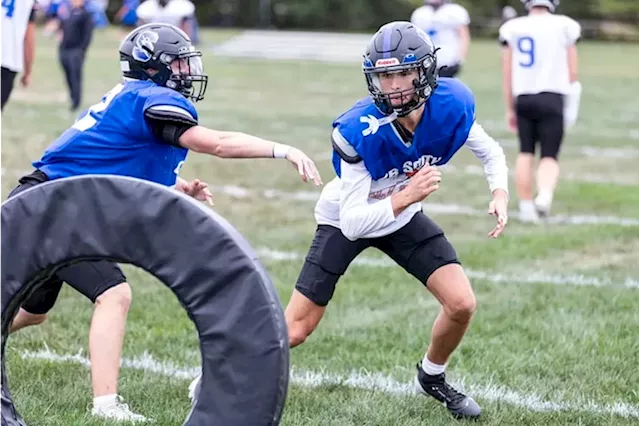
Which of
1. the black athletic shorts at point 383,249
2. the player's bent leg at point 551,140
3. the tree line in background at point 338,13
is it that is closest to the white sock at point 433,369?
the black athletic shorts at point 383,249

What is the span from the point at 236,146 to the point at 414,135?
0.74m

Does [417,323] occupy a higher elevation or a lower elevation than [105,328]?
lower

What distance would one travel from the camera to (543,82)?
27.3 ft

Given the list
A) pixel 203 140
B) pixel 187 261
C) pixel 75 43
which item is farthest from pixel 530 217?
pixel 75 43

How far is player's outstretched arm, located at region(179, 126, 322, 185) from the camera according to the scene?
3555 millimetres

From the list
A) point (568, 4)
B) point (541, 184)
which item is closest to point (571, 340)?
point (541, 184)

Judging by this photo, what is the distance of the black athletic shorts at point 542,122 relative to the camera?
830 cm

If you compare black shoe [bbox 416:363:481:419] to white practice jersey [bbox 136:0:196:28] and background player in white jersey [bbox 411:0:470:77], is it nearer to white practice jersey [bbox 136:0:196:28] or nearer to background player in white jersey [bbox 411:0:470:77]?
background player in white jersey [bbox 411:0:470:77]

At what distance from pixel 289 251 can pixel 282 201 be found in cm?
175

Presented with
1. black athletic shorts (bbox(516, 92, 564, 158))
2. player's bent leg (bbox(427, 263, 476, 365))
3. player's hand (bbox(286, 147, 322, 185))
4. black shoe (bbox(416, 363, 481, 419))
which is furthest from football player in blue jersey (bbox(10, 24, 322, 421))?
black athletic shorts (bbox(516, 92, 564, 158))

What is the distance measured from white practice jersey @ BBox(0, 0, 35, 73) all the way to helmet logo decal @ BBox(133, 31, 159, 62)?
3826 mm

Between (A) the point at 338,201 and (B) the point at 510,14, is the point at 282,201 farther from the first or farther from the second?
(B) the point at 510,14

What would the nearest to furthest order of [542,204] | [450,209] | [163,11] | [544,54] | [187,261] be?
[187,261], [542,204], [450,209], [544,54], [163,11]

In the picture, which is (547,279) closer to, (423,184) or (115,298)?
(423,184)
